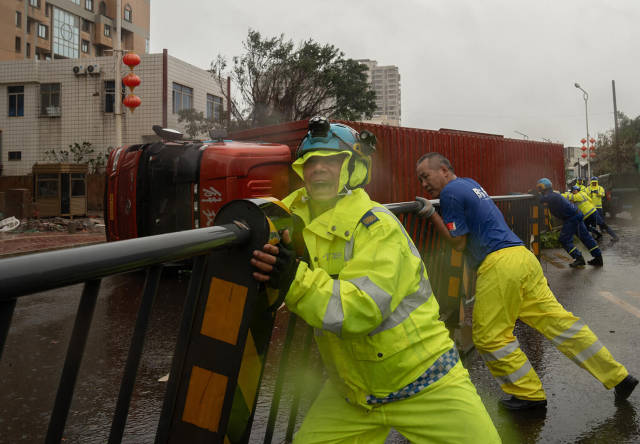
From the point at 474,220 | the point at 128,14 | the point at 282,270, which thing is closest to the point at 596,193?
the point at 474,220

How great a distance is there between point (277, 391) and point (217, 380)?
0.91m

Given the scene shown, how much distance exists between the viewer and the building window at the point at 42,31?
5622 centimetres

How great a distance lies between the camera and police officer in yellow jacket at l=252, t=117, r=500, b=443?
174 centimetres

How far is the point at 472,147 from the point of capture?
13008 millimetres

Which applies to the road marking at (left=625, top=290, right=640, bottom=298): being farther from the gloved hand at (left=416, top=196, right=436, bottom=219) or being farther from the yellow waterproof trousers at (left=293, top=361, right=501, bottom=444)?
the yellow waterproof trousers at (left=293, top=361, right=501, bottom=444)

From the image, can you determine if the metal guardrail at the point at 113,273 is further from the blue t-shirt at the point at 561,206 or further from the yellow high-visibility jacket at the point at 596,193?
the yellow high-visibility jacket at the point at 596,193

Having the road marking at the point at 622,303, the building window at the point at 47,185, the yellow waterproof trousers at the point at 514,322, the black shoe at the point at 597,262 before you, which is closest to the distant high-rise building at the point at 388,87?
the building window at the point at 47,185

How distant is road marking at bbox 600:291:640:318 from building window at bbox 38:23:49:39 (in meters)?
61.8

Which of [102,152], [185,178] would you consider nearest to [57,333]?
[185,178]

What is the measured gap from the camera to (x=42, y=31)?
56.8 metres

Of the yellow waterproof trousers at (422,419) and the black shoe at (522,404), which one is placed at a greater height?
the yellow waterproof trousers at (422,419)

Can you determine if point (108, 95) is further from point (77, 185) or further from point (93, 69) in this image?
point (77, 185)

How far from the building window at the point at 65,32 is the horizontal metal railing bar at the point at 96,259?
210 feet

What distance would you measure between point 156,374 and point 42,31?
6252 centimetres
